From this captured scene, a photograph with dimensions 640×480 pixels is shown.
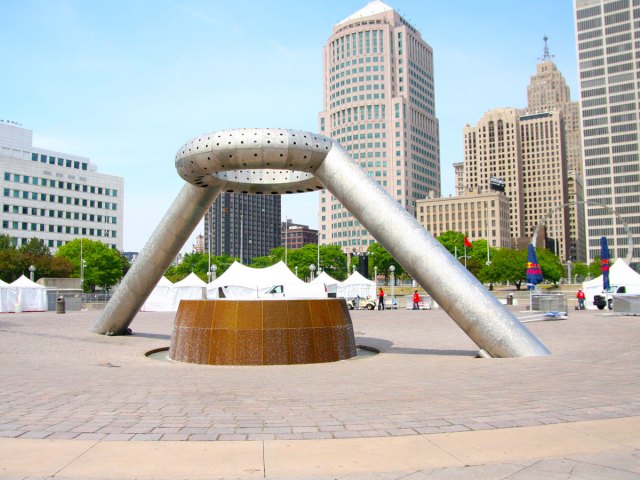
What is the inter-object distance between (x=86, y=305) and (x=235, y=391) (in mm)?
49825

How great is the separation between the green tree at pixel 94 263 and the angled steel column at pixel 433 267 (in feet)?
266

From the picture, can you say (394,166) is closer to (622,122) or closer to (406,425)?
(622,122)

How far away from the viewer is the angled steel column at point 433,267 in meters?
14.1

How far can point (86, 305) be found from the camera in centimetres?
5484

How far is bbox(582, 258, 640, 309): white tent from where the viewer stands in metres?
42.6

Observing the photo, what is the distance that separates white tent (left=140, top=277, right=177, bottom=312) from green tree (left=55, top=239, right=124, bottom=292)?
45.9 meters

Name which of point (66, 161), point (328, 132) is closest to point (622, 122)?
point (328, 132)

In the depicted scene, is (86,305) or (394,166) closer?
(86,305)

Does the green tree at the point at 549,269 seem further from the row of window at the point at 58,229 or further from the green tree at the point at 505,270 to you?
the row of window at the point at 58,229

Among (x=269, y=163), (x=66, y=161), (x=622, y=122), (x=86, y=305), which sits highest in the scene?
(x=622, y=122)

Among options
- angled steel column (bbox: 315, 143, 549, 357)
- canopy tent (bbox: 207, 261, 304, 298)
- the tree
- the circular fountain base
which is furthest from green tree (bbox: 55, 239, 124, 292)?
angled steel column (bbox: 315, 143, 549, 357)

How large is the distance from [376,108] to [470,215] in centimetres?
4285

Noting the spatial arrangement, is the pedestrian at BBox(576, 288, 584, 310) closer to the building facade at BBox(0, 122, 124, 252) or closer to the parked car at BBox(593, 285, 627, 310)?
the parked car at BBox(593, 285, 627, 310)

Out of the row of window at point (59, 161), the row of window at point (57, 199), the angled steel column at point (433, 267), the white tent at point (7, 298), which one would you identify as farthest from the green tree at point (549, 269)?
the angled steel column at point (433, 267)
